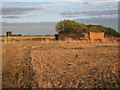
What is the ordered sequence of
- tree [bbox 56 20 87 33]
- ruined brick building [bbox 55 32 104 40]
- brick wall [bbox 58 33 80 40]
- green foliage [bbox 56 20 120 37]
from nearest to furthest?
ruined brick building [bbox 55 32 104 40] < brick wall [bbox 58 33 80 40] < green foliage [bbox 56 20 120 37] < tree [bbox 56 20 87 33]

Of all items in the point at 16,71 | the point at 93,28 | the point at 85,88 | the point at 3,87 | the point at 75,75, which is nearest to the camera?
the point at 85,88

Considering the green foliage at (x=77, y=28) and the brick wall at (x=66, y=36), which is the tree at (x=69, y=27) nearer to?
the green foliage at (x=77, y=28)

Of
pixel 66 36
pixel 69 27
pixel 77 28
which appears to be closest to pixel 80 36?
pixel 66 36

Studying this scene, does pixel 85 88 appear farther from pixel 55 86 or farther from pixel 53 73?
pixel 53 73

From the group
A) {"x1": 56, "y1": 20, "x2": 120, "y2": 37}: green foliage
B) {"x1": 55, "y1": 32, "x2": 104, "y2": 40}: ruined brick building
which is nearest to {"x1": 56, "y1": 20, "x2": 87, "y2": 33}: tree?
{"x1": 56, "y1": 20, "x2": 120, "y2": 37}: green foliage

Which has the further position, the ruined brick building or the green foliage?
the green foliage

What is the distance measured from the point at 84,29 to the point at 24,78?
54195 millimetres

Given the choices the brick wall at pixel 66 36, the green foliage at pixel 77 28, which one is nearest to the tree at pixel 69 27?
the green foliage at pixel 77 28

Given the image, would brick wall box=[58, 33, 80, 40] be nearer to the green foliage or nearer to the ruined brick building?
the ruined brick building

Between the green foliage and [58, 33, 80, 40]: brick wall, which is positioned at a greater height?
the green foliage

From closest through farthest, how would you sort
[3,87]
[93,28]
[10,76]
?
[3,87] → [10,76] → [93,28]

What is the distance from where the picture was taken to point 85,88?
691 cm

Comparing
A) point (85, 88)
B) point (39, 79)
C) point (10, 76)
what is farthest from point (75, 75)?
point (10, 76)

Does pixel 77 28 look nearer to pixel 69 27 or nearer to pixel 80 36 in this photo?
pixel 69 27
